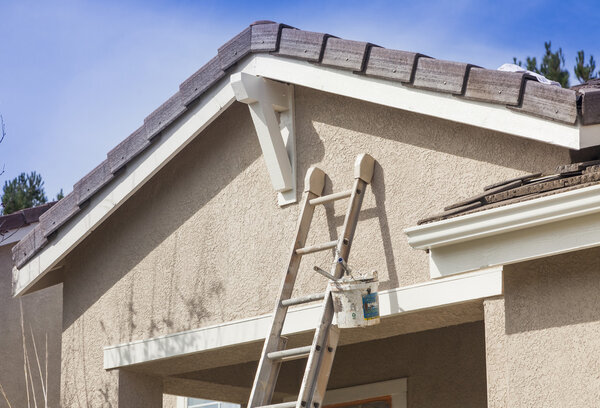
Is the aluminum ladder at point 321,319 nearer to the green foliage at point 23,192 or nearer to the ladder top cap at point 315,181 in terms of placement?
the ladder top cap at point 315,181

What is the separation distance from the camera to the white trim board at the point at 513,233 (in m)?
5.09

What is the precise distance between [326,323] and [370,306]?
35 cm

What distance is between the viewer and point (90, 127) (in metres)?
24.9

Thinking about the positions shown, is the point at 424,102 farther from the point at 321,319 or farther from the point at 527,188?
the point at 321,319

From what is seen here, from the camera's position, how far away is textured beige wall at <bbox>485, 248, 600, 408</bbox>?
519 cm

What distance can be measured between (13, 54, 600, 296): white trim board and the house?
0.04 feet

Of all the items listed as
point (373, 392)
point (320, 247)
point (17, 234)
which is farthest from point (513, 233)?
point (17, 234)

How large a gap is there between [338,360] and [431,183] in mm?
3386

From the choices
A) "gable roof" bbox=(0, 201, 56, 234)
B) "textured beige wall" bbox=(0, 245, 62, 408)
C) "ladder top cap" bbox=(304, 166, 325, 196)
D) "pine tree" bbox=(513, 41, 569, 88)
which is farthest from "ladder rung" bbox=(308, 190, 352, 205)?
"pine tree" bbox=(513, 41, 569, 88)

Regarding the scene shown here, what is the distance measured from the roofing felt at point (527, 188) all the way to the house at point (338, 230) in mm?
17

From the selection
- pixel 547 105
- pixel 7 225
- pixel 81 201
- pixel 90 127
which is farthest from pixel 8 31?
pixel 547 105

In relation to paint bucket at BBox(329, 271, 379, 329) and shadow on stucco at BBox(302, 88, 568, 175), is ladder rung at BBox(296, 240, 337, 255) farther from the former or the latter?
shadow on stucco at BBox(302, 88, 568, 175)

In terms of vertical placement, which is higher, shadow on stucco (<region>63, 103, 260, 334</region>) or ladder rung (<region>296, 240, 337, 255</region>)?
shadow on stucco (<region>63, 103, 260, 334</region>)

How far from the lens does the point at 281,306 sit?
21.2ft
